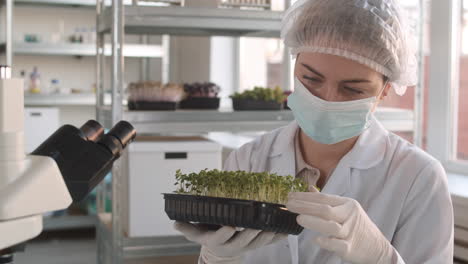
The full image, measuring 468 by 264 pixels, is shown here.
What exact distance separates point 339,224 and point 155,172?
1621 mm

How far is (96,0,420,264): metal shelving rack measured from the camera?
2578 millimetres

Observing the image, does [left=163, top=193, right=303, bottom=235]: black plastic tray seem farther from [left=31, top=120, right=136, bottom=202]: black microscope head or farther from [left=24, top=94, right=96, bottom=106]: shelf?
[left=24, top=94, right=96, bottom=106]: shelf

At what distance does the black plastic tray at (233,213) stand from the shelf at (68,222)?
12.7 ft

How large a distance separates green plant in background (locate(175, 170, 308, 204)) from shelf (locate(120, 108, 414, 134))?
1320mm

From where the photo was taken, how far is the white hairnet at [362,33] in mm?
1475

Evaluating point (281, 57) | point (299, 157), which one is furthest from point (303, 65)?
point (281, 57)

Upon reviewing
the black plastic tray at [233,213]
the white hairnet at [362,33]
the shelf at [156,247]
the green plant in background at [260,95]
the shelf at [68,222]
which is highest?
the white hairnet at [362,33]

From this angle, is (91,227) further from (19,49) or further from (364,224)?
(364,224)

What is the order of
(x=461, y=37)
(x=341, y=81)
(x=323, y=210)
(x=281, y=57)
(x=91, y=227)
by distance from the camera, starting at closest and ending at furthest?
1. (x=323, y=210)
2. (x=341, y=81)
3. (x=461, y=37)
4. (x=281, y=57)
5. (x=91, y=227)

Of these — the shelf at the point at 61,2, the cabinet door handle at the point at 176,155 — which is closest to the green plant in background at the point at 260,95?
the cabinet door handle at the point at 176,155

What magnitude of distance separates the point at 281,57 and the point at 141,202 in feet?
7.50

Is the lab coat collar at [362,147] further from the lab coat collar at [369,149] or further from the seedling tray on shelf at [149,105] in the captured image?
the seedling tray on shelf at [149,105]

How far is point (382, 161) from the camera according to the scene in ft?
5.07

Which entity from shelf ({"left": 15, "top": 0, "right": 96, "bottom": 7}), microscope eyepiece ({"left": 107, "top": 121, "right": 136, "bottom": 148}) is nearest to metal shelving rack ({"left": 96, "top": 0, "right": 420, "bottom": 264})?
microscope eyepiece ({"left": 107, "top": 121, "right": 136, "bottom": 148})
